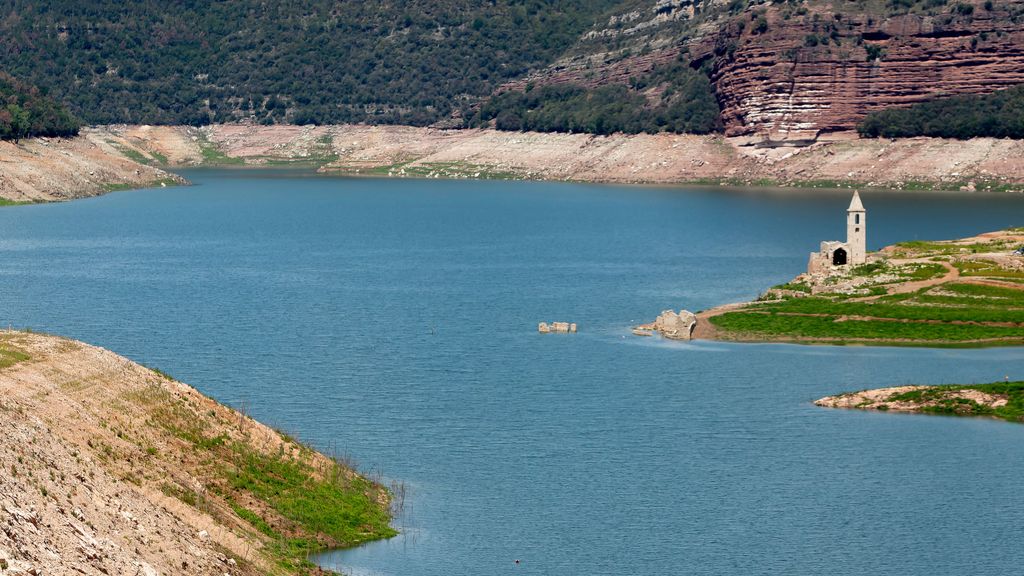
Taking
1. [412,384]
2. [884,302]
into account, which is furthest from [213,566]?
[884,302]

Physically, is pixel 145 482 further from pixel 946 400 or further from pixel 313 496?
pixel 946 400

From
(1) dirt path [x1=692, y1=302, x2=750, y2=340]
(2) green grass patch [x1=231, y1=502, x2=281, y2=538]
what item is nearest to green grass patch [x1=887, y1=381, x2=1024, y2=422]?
(1) dirt path [x1=692, y1=302, x2=750, y2=340]

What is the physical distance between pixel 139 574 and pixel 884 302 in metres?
62.1

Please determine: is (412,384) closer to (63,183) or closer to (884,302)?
(884,302)

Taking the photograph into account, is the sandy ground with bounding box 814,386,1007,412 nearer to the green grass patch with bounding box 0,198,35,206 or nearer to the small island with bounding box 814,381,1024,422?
the small island with bounding box 814,381,1024,422

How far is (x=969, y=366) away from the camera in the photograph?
8044 centimetres

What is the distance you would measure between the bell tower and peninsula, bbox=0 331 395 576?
54125 millimetres

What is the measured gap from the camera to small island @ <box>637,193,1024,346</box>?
88.0 meters

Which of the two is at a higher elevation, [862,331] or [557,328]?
[557,328]

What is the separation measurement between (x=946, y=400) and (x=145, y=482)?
36535 mm

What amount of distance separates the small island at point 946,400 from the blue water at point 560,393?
128 centimetres

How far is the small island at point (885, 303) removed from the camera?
88000 mm

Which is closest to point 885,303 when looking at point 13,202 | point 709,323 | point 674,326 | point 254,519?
point 709,323

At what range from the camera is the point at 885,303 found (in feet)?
304
